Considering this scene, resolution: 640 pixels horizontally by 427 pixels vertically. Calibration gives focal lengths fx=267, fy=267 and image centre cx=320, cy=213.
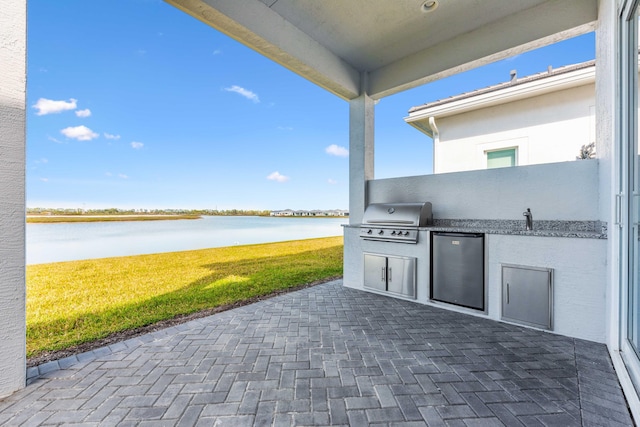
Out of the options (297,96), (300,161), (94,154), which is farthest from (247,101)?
(94,154)

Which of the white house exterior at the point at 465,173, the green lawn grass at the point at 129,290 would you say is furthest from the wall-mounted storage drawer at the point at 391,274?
the green lawn grass at the point at 129,290

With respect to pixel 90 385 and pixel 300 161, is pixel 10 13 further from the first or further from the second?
pixel 300 161

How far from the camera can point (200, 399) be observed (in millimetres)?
1707

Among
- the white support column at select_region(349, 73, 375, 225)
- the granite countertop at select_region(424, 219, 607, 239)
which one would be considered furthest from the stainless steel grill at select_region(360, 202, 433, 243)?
the white support column at select_region(349, 73, 375, 225)

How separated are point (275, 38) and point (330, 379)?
12.6ft

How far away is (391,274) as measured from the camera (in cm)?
409

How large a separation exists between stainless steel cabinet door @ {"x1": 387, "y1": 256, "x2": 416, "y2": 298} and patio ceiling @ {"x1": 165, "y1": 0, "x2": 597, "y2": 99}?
9.64ft

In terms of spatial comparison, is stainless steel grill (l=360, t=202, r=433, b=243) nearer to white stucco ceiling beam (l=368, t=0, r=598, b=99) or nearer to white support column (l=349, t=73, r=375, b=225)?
white support column (l=349, t=73, r=375, b=225)

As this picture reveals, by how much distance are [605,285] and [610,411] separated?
4.66ft

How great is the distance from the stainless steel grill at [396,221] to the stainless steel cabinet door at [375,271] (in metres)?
0.32

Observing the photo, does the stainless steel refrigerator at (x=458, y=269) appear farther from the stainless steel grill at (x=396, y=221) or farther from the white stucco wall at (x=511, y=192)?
the white stucco wall at (x=511, y=192)

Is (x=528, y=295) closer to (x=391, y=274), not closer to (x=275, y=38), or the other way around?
(x=391, y=274)

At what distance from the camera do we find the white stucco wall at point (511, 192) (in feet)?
9.86

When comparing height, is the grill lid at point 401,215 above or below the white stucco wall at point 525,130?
below
